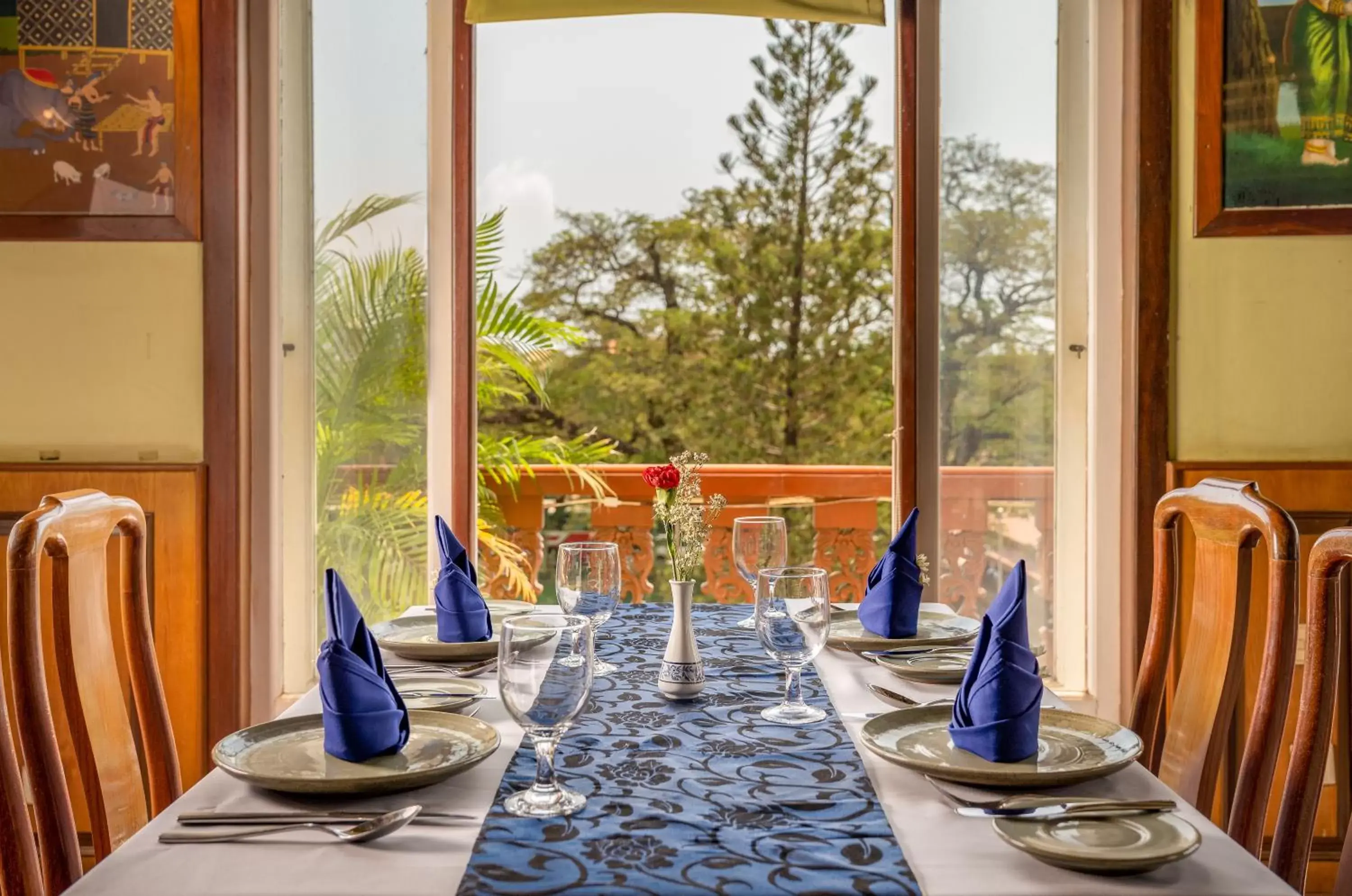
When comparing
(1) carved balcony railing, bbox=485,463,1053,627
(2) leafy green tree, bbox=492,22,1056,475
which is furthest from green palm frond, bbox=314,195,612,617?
(2) leafy green tree, bbox=492,22,1056,475

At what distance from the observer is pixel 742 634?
169 centimetres

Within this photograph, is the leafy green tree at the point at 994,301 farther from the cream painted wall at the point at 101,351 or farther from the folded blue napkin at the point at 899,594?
the cream painted wall at the point at 101,351

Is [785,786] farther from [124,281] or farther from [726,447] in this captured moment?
[726,447]

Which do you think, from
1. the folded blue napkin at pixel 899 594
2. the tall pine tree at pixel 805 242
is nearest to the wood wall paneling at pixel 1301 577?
the folded blue napkin at pixel 899 594

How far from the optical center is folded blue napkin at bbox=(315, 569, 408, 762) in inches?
41.1

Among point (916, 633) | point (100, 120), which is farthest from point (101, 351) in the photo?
point (916, 633)

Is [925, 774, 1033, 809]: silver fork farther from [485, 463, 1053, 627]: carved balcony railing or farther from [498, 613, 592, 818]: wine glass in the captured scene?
[485, 463, 1053, 627]: carved balcony railing

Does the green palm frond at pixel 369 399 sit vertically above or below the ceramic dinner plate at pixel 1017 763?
above

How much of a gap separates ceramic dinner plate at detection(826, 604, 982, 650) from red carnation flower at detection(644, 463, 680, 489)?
303 millimetres

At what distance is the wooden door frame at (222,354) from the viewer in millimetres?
2453

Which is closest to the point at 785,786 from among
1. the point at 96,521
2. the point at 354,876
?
the point at 354,876

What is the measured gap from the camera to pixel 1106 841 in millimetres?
875

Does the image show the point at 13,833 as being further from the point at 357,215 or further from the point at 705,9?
the point at 705,9

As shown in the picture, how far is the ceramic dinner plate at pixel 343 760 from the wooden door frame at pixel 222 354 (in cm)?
139
